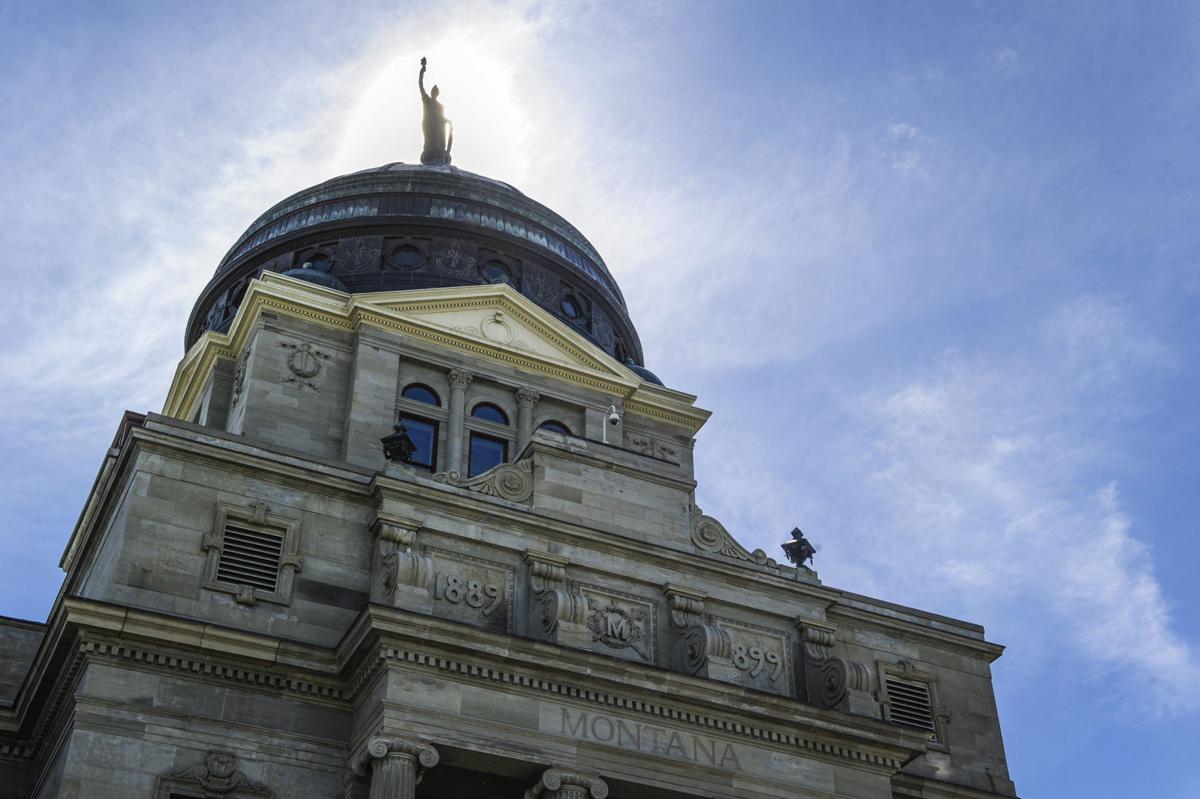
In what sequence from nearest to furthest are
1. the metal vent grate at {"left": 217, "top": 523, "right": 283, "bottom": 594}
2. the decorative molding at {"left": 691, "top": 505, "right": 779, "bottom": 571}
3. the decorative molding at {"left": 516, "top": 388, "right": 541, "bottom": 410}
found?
the metal vent grate at {"left": 217, "top": 523, "right": 283, "bottom": 594}
the decorative molding at {"left": 691, "top": 505, "right": 779, "bottom": 571}
the decorative molding at {"left": 516, "top": 388, "right": 541, "bottom": 410}

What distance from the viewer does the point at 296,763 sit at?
2962 cm

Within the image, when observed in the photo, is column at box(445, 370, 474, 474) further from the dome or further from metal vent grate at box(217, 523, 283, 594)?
metal vent grate at box(217, 523, 283, 594)

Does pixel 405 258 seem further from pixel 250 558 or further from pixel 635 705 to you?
pixel 635 705

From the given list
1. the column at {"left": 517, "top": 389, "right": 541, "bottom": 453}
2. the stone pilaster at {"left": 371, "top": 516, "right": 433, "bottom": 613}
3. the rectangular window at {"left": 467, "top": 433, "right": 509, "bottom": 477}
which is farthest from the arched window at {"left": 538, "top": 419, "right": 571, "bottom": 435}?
the stone pilaster at {"left": 371, "top": 516, "right": 433, "bottom": 613}

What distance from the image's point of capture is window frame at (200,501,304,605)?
103ft

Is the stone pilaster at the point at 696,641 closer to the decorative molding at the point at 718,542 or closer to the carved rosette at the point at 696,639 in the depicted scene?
the carved rosette at the point at 696,639

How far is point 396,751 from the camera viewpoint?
28234mm

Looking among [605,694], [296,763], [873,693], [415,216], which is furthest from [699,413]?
[296,763]

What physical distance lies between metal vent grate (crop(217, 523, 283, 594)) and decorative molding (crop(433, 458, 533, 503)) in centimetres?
389

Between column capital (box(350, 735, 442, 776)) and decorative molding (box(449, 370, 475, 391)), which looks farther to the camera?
decorative molding (box(449, 370, 475, 391))

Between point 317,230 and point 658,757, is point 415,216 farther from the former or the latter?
point 658,757

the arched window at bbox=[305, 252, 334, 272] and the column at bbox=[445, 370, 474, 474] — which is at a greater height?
the arched window at bbox=[305, 252, 334, 272]

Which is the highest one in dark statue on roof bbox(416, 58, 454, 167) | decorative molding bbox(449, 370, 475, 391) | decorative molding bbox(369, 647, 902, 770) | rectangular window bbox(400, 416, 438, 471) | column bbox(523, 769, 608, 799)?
dark statue on roof bbox(416, 58, 454, 167)

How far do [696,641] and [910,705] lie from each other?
7.78 meters
